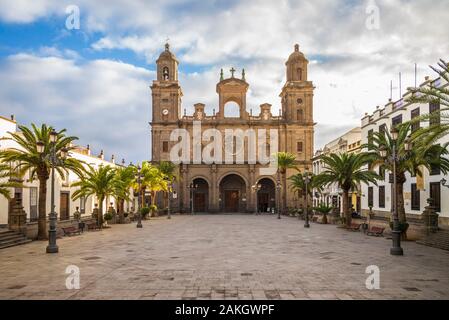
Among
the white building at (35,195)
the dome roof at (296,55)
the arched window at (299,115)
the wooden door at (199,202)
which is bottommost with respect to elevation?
the wooden door at (199,202)

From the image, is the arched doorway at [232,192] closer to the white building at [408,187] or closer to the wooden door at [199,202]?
the wooden door at [199,202]

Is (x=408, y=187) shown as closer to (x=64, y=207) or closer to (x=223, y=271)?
(x=223, y=271)

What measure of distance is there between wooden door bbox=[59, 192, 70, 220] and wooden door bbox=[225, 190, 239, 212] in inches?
1001

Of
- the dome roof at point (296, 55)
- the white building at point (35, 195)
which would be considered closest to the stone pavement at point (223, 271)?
the white building at point (35, 195)

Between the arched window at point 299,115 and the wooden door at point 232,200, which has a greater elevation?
the arched window at point 299,115

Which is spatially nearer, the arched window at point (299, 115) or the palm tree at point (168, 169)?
the palm tree at point (168, 169)

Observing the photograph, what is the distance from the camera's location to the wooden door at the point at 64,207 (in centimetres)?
3449

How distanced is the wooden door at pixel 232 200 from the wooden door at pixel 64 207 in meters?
25.4

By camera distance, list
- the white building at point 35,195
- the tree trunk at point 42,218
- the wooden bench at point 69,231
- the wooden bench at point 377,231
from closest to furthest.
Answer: the tree trunk at point 42,218, the wooden bench at point 377,231, the wooden bench at point 69,231, the white building at point 35,195

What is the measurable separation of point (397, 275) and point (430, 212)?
34.4 feet

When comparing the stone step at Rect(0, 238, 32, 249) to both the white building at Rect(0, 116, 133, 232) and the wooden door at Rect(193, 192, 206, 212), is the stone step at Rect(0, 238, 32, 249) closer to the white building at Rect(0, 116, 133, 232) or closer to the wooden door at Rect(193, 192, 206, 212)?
the white building at Rect(0, 116, 133, 232)

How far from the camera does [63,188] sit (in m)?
34.7

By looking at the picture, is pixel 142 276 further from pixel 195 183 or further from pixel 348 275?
pixel 195 183
